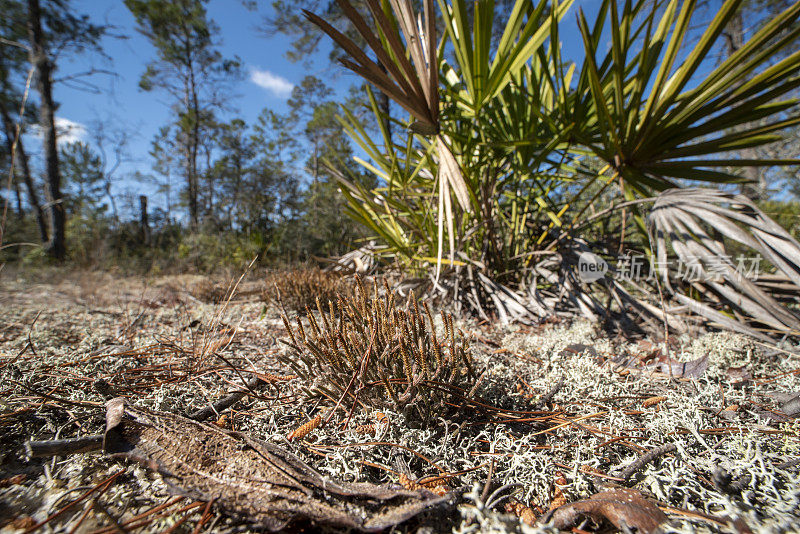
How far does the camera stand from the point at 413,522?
48 cm

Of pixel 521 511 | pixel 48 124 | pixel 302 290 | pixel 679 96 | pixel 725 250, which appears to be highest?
pixel 48 124

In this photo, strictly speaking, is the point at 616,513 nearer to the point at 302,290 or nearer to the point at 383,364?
the point at 383,364

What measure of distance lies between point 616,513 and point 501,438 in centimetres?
22

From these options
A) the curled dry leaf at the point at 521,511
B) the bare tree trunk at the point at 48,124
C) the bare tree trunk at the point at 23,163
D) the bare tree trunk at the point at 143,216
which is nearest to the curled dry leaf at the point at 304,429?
the curled dry leaf at the point at 521,511

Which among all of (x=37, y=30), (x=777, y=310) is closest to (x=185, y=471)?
(x=777, y=310)

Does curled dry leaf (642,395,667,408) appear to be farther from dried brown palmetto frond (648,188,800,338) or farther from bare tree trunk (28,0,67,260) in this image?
bare tree trunk (28,0,67,260)

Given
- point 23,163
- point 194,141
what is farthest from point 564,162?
point 23,163

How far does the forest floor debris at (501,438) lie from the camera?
48 cm

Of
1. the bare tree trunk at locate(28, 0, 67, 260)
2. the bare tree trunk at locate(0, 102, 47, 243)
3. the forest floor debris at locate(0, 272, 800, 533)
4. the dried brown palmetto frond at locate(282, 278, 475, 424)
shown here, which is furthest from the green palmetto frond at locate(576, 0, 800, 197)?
the bare tree trunk at locate(0, 102, 47, 243)

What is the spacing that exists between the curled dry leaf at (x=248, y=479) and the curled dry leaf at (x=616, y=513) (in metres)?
0.20

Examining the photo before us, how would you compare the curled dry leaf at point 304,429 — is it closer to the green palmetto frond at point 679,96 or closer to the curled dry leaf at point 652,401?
the curled dry leaf at point 652,401

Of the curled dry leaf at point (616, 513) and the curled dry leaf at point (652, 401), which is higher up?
the curled dry leaf at point (652, 401)

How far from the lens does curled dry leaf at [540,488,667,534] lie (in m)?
0.46

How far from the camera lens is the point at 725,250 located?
3.89 ft
